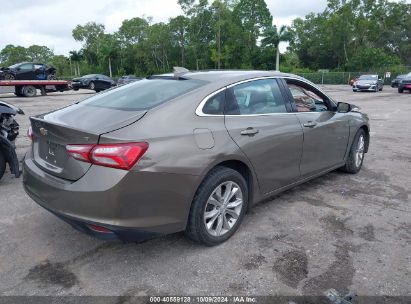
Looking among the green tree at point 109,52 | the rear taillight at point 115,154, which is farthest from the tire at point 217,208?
the green tree at point 109,52

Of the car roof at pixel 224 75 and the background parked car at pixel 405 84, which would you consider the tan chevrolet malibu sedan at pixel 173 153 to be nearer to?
the car roof at pixel 224 75

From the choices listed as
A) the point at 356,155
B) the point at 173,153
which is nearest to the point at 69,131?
the point at 173,153

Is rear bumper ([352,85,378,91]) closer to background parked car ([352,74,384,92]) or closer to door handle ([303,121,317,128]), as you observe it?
background parked car ([352,74,384,92])

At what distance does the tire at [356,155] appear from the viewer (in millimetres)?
5527

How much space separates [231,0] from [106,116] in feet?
275

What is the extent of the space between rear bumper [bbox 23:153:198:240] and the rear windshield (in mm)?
692

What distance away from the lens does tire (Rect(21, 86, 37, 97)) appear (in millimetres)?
22078

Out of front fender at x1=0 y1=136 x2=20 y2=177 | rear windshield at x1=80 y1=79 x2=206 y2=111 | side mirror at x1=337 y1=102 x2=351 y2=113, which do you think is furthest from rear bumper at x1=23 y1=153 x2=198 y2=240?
side mirror at x1=337 y1=102 x2=351 y2=113

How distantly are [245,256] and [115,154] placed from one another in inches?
57.6

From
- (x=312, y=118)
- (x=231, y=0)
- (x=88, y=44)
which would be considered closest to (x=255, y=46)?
(x=231, y=0)

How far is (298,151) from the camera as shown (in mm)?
4238

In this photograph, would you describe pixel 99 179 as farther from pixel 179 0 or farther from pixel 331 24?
pixel 179 0

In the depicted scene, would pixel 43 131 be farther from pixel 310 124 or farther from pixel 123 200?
pixel 310 124

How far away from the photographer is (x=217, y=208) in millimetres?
3453
